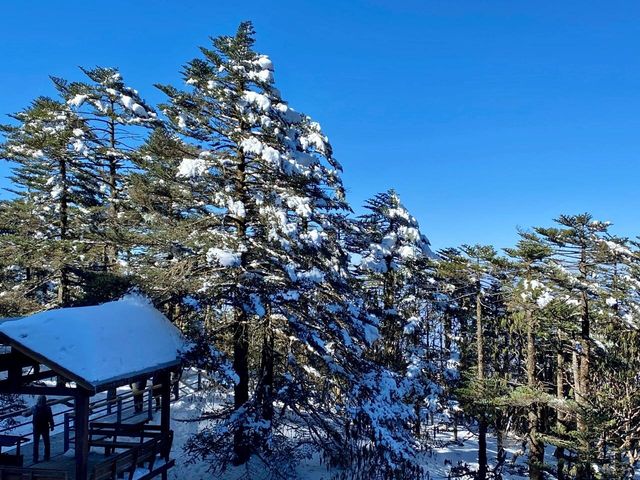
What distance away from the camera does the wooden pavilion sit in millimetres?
9211

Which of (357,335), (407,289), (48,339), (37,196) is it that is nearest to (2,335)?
(48,339)

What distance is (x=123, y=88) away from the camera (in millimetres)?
18484

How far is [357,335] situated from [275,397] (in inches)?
121

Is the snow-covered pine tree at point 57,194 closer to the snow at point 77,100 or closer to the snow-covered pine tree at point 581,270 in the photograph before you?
the snow at point 77,100

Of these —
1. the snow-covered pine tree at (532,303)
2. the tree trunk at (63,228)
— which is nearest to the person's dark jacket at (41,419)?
the tree trunk at (63,228)

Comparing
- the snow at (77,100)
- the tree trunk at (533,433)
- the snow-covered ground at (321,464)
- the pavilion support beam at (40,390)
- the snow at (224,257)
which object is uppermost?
the snow at (77,100)

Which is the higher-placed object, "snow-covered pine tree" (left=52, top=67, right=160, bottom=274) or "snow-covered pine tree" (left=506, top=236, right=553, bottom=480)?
"snow-covered pine tree" (left=52, top=67, right=160, bottom=274)

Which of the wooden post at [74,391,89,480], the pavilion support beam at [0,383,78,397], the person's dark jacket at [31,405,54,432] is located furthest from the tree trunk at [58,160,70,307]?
the wooden post at [74,391,89,480]

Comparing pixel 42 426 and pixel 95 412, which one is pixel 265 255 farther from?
pixel 95 412

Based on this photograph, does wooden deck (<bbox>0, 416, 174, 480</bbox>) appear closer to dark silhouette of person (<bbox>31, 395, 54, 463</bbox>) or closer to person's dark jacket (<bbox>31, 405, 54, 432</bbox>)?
dark silhouette of person (<bbox>31, 395, 54, 463</bbox>)

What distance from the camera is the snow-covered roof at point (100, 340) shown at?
912cm

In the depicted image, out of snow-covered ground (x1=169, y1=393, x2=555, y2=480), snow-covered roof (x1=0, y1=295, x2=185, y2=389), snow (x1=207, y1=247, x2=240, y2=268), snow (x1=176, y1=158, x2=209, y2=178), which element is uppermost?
snow (x1=176, y1=158, x2=209, y2=178)

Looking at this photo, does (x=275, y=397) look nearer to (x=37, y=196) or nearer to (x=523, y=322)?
(x=523, y=322)

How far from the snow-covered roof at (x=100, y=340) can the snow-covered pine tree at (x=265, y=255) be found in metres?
1.60
